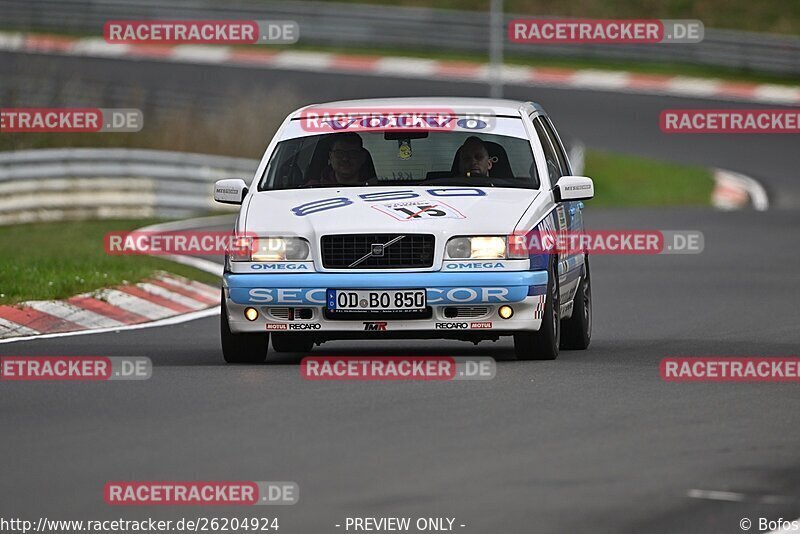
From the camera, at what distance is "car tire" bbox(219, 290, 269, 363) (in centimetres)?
1179

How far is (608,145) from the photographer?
120 ft

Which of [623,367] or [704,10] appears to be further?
[704,10]

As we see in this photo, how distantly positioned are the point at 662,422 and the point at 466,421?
0.92m

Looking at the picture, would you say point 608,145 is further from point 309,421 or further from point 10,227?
point 309,421

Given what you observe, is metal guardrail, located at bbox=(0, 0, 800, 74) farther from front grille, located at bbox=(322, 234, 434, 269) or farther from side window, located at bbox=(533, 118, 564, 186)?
front grille, located at bbox=(322, 234, 434, 269)

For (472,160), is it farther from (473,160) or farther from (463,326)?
(463,326)

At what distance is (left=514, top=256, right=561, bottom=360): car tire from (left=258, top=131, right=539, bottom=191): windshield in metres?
0.80

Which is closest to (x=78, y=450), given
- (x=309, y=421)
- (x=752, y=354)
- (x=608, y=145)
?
(x=309, y=421)

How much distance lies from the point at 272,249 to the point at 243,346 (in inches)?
27.1
